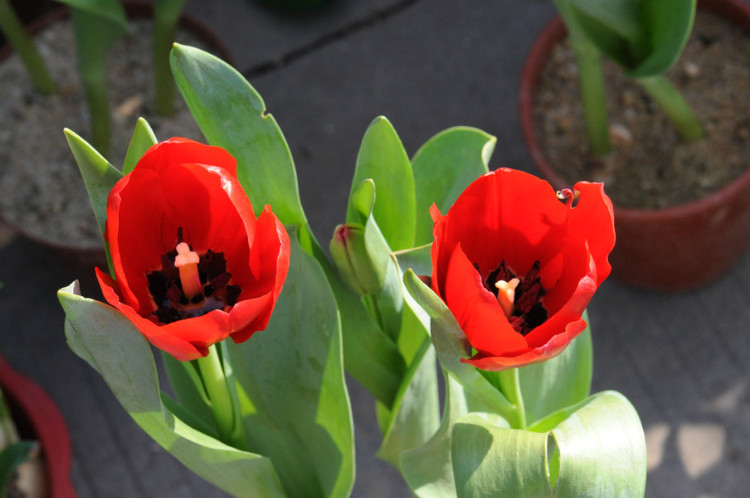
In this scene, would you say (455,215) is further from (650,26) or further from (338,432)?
(650,26)

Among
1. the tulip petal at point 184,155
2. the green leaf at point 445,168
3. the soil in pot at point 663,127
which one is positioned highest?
the tulip petal at point 184,155

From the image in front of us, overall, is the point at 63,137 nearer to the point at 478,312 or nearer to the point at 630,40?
the point at 630,40

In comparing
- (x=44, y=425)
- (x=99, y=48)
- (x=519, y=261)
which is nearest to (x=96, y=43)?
(x=99, y=48)

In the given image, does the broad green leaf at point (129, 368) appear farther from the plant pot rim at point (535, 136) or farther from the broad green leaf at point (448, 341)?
the plant pot rim at point (535, 136)

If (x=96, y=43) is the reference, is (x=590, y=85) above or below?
below

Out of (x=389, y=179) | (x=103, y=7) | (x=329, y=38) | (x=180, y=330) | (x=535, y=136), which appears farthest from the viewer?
(x=329, y=38)

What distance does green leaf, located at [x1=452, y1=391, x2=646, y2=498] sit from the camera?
62cm

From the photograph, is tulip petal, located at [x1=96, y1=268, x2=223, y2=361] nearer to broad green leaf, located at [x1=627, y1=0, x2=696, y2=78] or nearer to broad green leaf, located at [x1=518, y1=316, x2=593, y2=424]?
broad green leaf, located at [x1=518, y1=316, x2=593, y2=424]

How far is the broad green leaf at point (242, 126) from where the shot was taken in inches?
27.3

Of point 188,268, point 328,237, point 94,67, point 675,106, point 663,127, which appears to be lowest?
point 328,237

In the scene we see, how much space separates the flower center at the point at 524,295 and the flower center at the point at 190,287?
7.0 inches

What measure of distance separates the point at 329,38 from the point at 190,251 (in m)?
1.42

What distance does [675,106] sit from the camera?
1383 mm

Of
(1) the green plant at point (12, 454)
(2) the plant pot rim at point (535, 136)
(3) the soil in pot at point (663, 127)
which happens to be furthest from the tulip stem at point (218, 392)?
(3) the soil in pot at point (663, 127)
